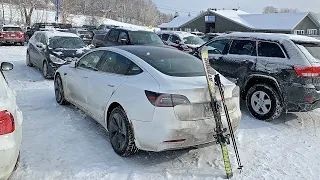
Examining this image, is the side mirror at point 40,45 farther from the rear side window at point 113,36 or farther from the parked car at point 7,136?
the parked car at point 7,136

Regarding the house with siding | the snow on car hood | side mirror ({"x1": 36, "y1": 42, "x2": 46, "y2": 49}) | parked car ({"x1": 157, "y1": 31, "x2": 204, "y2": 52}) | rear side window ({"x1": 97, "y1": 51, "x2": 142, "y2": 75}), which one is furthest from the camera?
the house with siding

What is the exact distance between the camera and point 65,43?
11.1 meters

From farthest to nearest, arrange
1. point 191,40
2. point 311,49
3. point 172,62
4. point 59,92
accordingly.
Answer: point 191,40
point 59,92
point 311,49
point 172,62

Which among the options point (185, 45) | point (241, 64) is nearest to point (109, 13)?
point (185, 45)

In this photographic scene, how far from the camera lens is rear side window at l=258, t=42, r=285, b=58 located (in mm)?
6281

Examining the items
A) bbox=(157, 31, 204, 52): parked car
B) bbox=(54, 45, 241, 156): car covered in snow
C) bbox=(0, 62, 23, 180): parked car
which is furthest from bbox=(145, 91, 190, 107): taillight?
bbox=(157, 31, 204, 52): parked car

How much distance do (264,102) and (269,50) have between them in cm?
107

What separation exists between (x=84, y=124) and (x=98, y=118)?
752 mm

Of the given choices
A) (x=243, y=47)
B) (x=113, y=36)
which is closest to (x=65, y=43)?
(x=113, y=36)

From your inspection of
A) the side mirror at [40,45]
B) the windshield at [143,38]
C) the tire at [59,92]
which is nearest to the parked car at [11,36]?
the side mirror at [40,45]

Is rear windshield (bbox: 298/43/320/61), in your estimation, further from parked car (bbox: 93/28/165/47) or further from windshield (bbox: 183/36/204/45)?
windshield (bbox: 183/36/204/45)

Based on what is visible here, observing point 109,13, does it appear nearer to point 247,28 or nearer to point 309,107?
point 247,28

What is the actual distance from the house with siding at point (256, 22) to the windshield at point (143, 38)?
32.0 metres

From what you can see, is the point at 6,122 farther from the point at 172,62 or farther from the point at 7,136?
the point at 172,62
